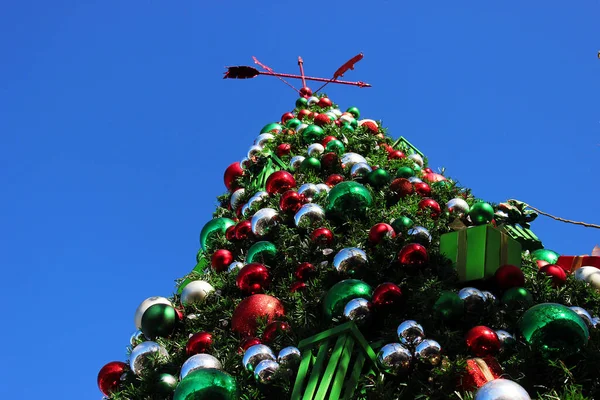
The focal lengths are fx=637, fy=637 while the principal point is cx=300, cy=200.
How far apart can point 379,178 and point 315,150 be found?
1417mm

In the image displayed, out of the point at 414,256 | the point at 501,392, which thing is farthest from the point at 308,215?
the point at 501,392

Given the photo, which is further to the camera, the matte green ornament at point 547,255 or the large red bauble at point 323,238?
the matte green ornament at point 547,255

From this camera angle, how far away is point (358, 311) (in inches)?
198

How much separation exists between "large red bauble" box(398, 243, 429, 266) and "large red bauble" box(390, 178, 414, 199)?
63.3 inches

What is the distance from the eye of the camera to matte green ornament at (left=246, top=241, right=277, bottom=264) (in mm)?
6465

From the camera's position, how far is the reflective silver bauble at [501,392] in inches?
143

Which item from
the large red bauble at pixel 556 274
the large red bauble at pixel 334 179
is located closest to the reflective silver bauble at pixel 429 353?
the large red bauble at pixel 556 274

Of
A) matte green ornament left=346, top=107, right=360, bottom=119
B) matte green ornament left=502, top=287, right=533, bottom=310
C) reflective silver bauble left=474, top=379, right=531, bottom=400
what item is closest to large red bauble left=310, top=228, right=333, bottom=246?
matte green ornament left=502, top=287, right=533, bottom=310

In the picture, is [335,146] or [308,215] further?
[335,146]

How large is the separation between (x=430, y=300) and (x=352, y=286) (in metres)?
0.63

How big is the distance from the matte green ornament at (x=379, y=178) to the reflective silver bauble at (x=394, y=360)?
3.18 meters

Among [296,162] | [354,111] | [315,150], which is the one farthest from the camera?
[354,111]

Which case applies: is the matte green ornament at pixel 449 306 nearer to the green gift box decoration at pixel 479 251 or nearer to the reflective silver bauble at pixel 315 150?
the green gift box decoration at pixel 479 251

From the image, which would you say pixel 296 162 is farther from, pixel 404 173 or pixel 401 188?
pixel 401 188
